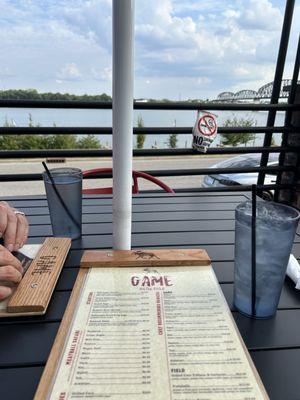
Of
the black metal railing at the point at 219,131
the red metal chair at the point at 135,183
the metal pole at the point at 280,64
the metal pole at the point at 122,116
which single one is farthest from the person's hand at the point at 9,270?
the metal pole at the point at 280,64

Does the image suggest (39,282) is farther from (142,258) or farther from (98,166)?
(98,166)

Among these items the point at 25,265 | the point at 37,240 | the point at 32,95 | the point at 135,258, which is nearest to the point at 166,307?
the point at 135,258

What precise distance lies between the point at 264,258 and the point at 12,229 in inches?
24.3

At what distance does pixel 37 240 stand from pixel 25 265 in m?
0.21

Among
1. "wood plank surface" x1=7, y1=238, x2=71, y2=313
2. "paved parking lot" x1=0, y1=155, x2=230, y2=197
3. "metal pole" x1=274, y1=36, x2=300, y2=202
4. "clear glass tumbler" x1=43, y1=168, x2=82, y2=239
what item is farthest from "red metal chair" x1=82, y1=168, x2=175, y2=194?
"paved parking lot" x1=0, y1=155, x2=230, y2=197

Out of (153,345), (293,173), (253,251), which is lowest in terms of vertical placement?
(293,173)

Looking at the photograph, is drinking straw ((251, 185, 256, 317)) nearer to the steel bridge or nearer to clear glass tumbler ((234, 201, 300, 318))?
clear glass tumbler ((234, 201, 300, 318))

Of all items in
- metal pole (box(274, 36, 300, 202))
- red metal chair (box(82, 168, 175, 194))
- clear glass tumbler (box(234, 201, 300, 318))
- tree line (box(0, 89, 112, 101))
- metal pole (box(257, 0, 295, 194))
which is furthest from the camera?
metal pole (box(274, 36, 300, 202))

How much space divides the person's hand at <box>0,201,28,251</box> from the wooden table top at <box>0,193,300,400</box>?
8cm

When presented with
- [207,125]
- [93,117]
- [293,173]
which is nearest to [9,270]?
[93,117]

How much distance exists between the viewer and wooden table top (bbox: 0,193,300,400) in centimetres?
47

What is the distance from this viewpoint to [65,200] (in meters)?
0.88

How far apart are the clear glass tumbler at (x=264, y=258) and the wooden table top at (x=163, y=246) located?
0.03 metres

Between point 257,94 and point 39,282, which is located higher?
point 257,94
